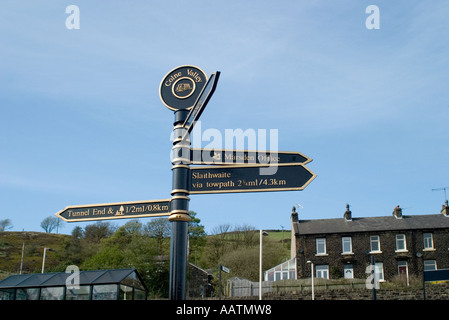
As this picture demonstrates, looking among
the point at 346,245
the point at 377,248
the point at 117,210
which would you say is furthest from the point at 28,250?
the point at 117,210

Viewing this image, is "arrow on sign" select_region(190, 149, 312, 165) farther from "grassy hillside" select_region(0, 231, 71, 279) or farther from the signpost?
"grassy hillside" select_region(0, 231, 71, 279)

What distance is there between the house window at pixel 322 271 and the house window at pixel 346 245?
2.29 m

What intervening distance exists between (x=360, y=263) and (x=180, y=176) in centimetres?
4069

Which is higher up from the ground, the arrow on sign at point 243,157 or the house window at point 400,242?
the house window at point 400,242

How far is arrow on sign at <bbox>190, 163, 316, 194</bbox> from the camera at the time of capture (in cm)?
907

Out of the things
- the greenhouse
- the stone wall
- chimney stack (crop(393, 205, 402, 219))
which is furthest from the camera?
chimney stack (crop(393, 205, 402, 219))

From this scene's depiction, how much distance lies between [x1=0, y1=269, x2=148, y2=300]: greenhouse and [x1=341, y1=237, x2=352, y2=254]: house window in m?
37.5

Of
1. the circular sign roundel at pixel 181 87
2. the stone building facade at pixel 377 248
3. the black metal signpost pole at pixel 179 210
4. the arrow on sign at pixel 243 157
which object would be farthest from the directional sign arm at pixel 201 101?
the stone building facade at pixel 377 248

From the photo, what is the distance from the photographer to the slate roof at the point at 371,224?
46969 millimetres

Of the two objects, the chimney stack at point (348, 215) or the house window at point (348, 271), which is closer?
the house window at point (348, 271)

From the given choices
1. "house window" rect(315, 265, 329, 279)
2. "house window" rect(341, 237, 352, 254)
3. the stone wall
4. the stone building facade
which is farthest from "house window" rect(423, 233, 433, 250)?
the stone wall

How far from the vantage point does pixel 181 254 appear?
30.0 feet

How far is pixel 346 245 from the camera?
4716cm

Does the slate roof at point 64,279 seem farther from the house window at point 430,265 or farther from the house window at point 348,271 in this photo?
the house window at point 430,265
